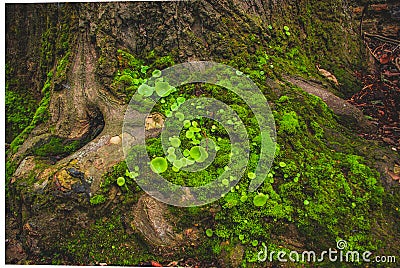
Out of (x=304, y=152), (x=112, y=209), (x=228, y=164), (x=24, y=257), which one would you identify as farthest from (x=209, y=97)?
(x=24, y=257)

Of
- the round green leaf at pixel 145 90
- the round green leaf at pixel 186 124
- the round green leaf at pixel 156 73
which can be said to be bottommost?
the round green leaf at pixel 186 124

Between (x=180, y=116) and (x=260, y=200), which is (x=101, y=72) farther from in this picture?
(x=260, y=200)

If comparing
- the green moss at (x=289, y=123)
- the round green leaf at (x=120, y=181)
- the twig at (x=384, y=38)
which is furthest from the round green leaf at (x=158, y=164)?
the twig at (x=384, y=38)

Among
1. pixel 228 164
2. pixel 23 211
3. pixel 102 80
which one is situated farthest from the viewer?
pixel 102 80

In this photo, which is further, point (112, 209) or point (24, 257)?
point (24, 257)

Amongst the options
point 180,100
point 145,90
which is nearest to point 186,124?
point 180,100

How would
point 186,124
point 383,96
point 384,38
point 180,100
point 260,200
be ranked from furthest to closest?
1. point 384,38
2. point 383,96
3. point 180,100
4. point 186,124
5. point 260,200

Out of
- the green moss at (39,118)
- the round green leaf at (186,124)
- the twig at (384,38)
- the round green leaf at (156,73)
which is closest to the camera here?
the round green leaf at (186,124)

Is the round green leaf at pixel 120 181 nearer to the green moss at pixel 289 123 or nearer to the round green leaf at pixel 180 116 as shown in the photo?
the round green leaf at pixel 180 116

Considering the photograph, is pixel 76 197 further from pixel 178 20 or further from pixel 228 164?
pixel 178 20
